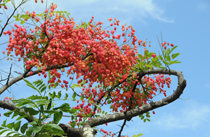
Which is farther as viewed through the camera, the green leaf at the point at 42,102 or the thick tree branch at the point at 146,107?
the thick tree branch at the point at 146,107

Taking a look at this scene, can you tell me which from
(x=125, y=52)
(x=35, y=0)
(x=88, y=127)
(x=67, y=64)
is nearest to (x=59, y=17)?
(x=35, y=0)

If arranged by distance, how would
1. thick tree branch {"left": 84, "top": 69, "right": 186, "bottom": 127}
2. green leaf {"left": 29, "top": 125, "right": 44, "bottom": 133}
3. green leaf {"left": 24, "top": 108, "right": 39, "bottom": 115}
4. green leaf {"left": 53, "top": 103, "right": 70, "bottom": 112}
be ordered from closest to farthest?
green leaf {"left": 29, "top": 125, "right": 44, "bottom": 133} < green leaf {"left": 24, "top": 108, "right": 39, "bottom": 115} < green leaf {"left": 53, "top": 103, "right": 70, "bottom": 112} < thick tree branch {"left": 84, "top": 69, "right": 186, "bottom": 127}

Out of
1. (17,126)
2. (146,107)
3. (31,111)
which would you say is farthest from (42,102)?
(146,107)

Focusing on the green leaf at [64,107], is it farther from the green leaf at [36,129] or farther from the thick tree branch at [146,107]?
the thick tree branch at [146,107]

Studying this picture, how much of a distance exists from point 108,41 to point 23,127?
119 inches

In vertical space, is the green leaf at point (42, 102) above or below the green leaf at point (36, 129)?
above

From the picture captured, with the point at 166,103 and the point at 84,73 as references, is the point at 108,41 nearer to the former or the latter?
the point at 84,73

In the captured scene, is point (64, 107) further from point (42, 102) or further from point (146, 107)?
point (146, 107)

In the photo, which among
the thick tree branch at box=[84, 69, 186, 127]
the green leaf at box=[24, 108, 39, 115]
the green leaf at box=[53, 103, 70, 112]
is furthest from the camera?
the thick tree branch at box=[84, 69, 186, 127]

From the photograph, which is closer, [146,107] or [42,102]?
[42,102]

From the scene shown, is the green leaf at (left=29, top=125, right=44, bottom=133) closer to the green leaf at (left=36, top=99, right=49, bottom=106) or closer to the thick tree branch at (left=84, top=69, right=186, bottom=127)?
the green leaf at (left=36, top=99, right=49, bottom=106)

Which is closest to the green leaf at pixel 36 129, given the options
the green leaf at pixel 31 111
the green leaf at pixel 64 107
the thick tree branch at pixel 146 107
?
the green leaf at pixel 31 111

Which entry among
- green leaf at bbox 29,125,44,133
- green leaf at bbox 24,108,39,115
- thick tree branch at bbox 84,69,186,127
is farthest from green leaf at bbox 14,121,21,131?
thick tree branch at bbox 84,69,186,127

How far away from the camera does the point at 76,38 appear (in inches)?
227
